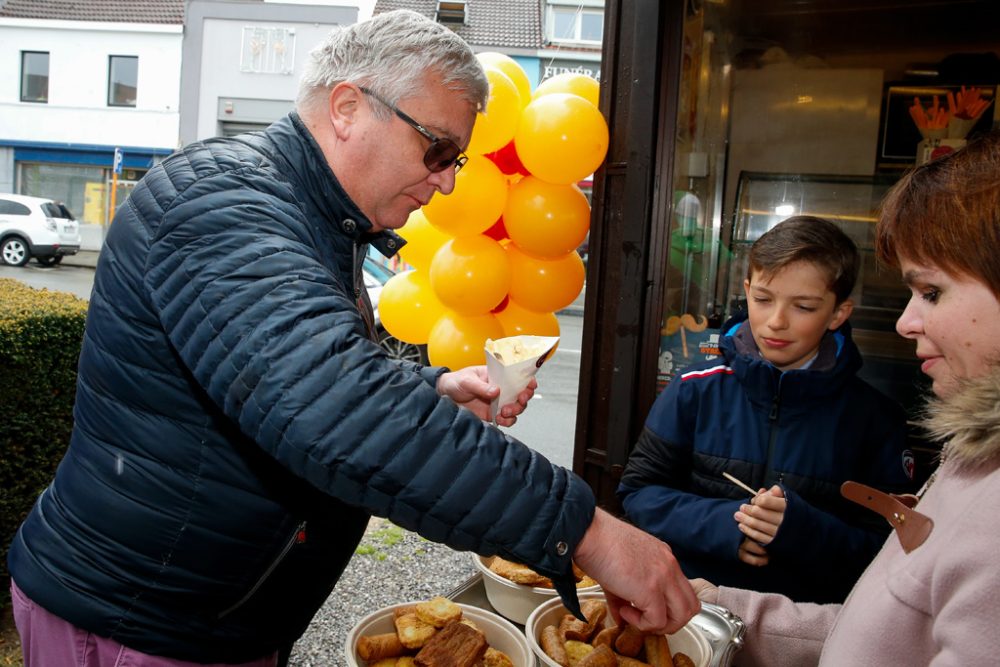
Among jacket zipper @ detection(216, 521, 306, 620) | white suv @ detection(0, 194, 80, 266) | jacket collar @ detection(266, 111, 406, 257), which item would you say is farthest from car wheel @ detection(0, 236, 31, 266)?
jacket zipper @ detection(216, 521, 306, 620)

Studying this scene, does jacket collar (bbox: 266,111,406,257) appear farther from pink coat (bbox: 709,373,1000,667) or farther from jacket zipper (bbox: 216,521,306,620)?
pink coat (bbox: 709,373,1000,667)

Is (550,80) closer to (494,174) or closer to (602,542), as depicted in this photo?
(494,174)

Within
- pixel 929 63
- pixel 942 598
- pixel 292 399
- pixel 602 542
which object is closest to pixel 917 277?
pixel 942 598

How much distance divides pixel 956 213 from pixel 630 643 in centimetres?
91

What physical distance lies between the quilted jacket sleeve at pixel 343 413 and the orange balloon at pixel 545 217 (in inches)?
108

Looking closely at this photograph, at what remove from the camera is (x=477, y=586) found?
5.93 ft

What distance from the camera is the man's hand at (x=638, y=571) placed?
1.21 meters

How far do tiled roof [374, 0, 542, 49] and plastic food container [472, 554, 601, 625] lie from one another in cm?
2483

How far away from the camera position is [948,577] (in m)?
0.93

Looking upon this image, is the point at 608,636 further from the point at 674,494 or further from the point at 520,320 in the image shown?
the point at 520,320

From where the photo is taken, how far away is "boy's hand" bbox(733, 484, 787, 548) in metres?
1.97

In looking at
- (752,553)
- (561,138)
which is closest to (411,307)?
(561,138)

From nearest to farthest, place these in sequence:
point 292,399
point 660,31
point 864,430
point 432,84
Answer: point 292,399, point 432,84, point 864,430, point 660,31

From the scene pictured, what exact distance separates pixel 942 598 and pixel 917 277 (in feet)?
1.63
